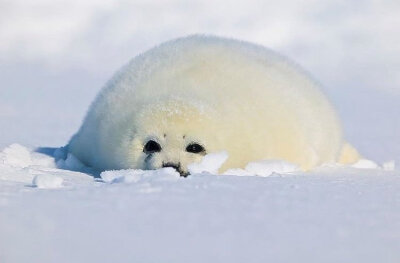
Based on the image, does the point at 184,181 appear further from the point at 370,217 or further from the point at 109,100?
the point at 109,100

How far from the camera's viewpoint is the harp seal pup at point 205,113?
15.5 ft

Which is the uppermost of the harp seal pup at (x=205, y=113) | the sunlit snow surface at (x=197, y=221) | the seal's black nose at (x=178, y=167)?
the harp seal pup at (x=205, y=113)

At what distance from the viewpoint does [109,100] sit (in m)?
5.32

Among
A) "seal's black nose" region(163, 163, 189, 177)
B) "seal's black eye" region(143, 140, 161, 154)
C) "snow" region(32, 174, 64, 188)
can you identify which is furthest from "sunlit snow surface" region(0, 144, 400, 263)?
"seal's black eye" region(143, 140, 161, 154)

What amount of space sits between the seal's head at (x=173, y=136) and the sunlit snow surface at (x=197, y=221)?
2.59 feet

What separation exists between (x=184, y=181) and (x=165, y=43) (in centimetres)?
240

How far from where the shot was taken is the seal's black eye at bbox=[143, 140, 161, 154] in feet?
15.5

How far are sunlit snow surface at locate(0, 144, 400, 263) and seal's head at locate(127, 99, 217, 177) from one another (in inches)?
31.1

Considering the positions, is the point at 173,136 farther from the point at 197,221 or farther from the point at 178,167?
the point at 197,221

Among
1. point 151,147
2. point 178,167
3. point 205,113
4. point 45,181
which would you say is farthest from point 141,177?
point 205,113

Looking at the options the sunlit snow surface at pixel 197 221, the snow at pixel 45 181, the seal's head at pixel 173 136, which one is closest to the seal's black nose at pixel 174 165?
the seal's head at pixel 173 136

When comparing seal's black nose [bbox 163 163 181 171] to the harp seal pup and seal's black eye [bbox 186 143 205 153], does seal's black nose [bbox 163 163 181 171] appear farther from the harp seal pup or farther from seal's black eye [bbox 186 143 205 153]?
seal's black eye [bbox 186 143 205 153]

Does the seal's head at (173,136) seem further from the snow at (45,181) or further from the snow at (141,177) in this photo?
the snow at (45,181)

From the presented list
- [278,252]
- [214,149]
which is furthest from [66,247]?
[214,149]
